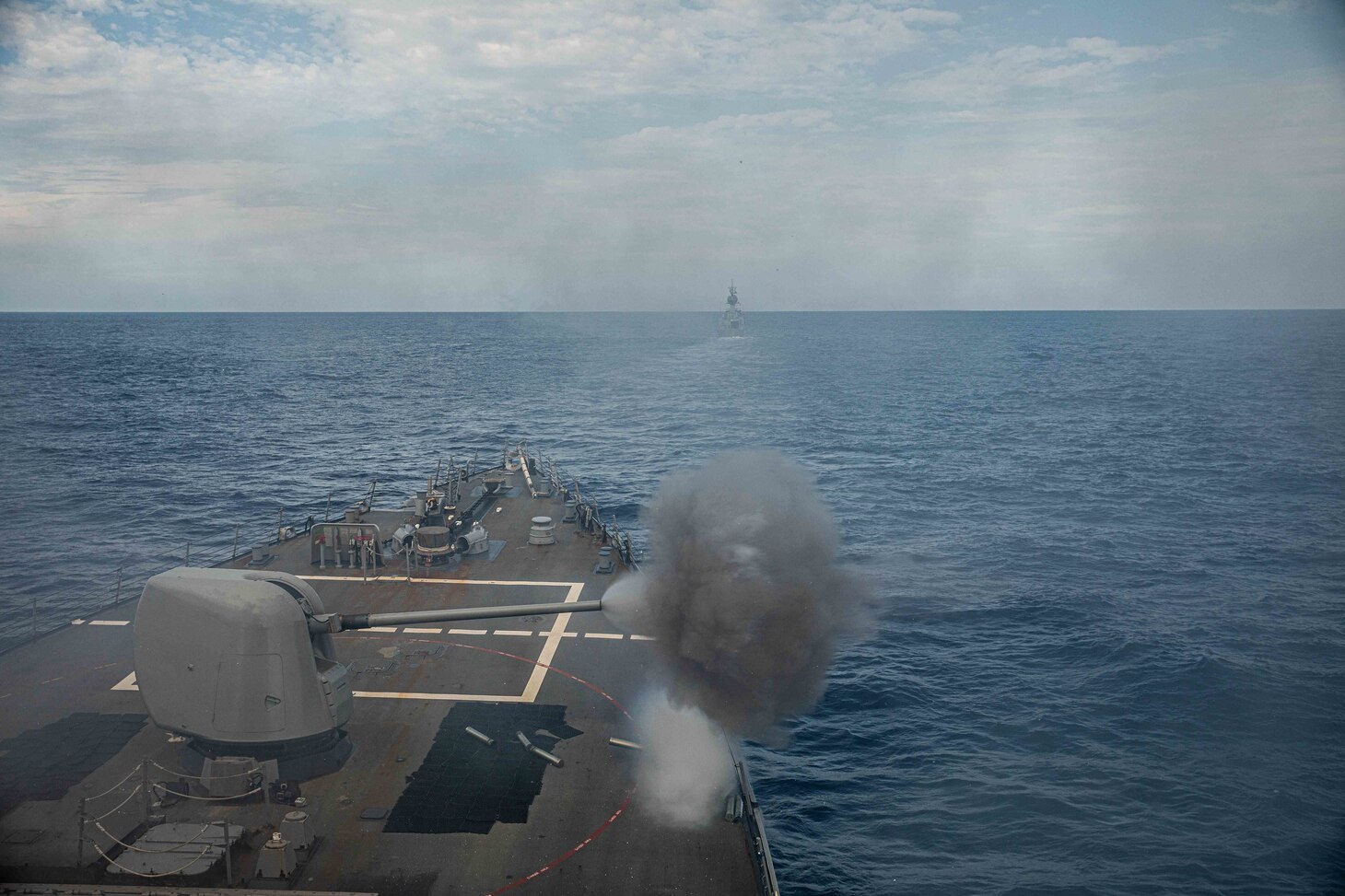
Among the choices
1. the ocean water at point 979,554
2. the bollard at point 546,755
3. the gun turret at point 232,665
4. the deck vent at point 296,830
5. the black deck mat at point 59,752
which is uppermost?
the gun turret at point 232,665

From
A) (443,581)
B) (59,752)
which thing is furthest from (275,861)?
(443,581)

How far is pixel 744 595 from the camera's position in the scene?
1296 centimetres

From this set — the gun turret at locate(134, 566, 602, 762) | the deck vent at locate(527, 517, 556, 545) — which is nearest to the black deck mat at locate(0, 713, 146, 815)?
the gun turret at locate(134, 566, 602, 762)

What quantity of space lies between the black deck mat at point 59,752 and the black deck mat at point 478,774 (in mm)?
5237

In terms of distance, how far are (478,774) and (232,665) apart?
14.0 feet

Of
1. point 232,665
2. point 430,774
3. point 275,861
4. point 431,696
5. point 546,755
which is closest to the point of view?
point 275,861

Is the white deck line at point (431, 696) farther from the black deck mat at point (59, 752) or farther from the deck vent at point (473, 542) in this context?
the deck vent at point (473, 542)

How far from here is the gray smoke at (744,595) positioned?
1304 centimetres

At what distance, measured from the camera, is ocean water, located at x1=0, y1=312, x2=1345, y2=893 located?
1986 centimetres

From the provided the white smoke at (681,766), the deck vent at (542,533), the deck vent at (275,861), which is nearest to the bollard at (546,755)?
the white smoke at (681,766)

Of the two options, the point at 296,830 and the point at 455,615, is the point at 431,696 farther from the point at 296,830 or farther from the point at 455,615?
the point at 296,830

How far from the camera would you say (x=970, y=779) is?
2173cm

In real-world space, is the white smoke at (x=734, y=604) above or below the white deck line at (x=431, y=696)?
above

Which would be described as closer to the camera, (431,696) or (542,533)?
(431,696)
